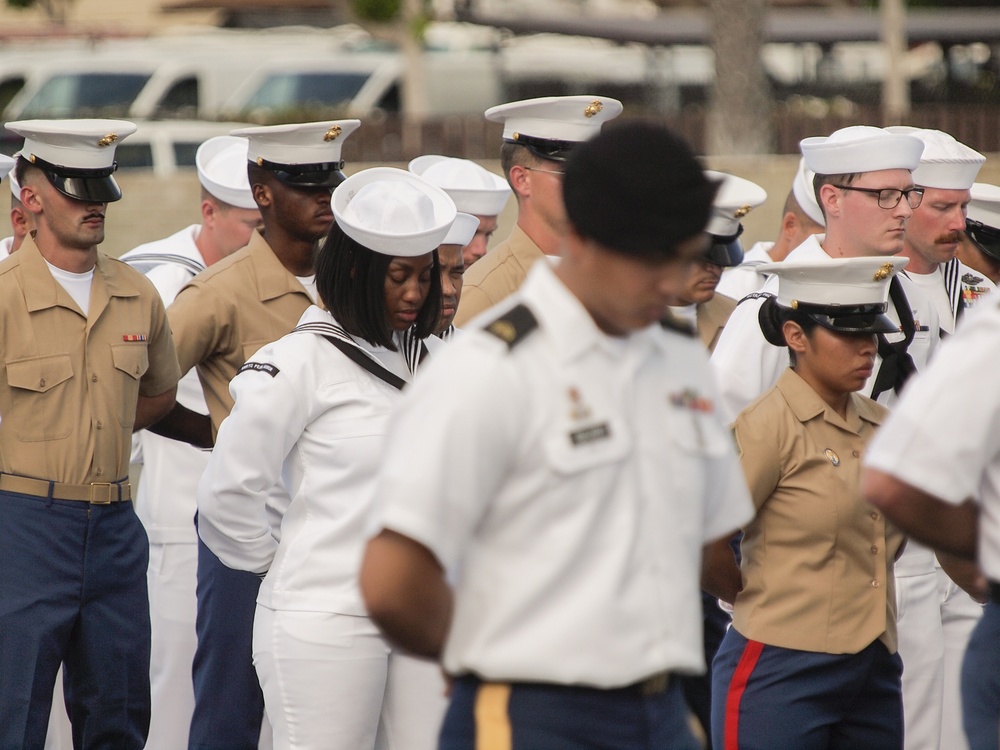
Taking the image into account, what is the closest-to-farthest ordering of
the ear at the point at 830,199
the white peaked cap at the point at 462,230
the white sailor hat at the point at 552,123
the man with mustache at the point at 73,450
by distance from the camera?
1. the man with mustache at the point at 73,450
2. the white sailor hat at the point at 552,123
3. the ear at the point at 830,199
4. the white peaked cap at the point at 462,230

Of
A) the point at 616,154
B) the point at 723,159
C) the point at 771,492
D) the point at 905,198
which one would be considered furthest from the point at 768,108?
the point at 616,154

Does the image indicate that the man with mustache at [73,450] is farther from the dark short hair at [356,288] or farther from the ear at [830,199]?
the ear at [830,199]

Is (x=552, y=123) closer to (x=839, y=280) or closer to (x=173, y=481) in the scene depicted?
(x=839, y=280)

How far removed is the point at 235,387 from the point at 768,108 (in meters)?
11.0

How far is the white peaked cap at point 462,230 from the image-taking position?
5680mm

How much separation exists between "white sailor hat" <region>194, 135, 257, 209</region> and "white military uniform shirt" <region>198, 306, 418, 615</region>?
263cm

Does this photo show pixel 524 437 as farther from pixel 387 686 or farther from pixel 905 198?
pixel 905 198

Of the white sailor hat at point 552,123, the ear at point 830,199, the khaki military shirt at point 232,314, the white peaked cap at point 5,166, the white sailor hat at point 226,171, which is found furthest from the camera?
the white sailor hat at point 226,171

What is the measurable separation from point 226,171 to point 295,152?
1.65m

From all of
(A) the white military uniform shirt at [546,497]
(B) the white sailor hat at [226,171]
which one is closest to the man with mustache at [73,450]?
(B) the white sailor hat at [226,171]

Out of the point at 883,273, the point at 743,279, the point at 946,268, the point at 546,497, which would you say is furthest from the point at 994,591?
the point at 743,279

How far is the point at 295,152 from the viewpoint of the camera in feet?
18.2

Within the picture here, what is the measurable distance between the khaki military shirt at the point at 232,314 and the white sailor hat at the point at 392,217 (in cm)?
119

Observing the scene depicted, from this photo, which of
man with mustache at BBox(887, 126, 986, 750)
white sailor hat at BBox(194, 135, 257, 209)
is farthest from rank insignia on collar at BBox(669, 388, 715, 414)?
white sailor hat at BBox(194, 135, 257, 209)
